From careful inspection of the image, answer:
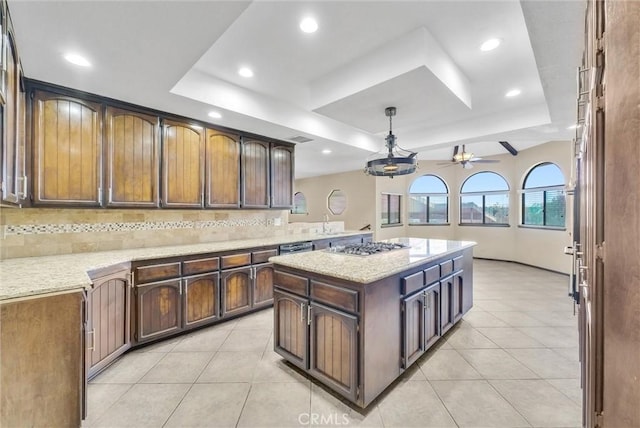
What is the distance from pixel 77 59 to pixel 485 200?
7995 millimetres

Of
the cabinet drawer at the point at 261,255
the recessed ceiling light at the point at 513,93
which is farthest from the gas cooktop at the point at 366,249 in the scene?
the recessed ceiling light at the point at 513,93

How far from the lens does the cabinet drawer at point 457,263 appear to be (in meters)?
2.84

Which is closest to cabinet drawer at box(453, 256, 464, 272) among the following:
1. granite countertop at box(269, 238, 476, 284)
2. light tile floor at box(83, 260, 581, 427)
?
granite countertop at box(269, 238, 476, 284)

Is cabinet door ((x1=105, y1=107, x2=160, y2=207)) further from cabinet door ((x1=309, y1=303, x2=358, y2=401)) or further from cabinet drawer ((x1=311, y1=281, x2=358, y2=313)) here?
cabinet door ((x1=309, y1=303, x2=358, y2=401))

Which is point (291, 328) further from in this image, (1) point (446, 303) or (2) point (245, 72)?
(2) point (245, 72)

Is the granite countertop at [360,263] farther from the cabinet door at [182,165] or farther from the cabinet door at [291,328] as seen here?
the cabinet door at [182,165]

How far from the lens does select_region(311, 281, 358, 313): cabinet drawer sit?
1736 mm

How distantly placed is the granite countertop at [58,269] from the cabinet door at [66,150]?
1.69 ft

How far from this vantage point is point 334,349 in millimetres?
1874

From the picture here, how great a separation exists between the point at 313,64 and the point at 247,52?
0.62 meters

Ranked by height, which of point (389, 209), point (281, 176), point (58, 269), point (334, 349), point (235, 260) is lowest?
point (334, 349)

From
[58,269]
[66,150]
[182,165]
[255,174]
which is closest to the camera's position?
[58,269]

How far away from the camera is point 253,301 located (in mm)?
3373

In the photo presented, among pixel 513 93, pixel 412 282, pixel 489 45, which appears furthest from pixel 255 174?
pixel 513 93
